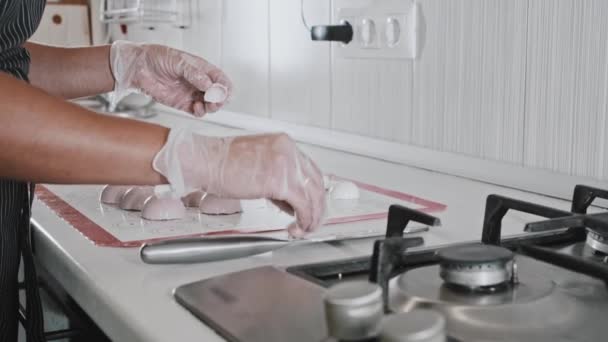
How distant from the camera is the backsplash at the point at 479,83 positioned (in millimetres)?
1001

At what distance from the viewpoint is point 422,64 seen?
4.19ft

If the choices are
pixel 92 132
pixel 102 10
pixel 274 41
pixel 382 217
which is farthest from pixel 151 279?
pixel 102 10

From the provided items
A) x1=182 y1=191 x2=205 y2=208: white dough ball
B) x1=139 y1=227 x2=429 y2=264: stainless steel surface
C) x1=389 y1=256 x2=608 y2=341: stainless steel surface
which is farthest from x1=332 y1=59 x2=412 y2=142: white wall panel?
x1=389 y1=256 x2=608 y2=341: stainless steel surface

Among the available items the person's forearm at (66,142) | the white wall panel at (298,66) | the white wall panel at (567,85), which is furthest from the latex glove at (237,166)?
the white wall panel at (298,66)

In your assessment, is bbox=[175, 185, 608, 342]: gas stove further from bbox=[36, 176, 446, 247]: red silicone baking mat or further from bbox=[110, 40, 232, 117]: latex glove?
bbox=[110, 40, 232, 117]: latex glove

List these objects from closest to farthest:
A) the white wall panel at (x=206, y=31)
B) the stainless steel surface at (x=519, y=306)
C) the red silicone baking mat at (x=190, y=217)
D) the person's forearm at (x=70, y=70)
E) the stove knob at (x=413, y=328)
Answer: the stove knob at (x=413, y=328)
the stainless steel surface at (x=519, y=306)
the red silicone baking mat at (x=190, y=217)
the person's forearm at (x=70, y=70)
the white wall panel at (x=206, y=31)

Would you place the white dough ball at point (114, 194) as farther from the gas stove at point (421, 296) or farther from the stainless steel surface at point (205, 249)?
the gas stove at point (421, 296)

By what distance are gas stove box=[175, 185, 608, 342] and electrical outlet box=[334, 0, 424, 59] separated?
61 centimetres

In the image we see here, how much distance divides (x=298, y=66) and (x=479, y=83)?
0.56 metres

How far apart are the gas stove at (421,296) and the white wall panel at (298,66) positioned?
0.87 metres

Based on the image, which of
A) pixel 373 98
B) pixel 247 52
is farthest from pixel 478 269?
pixel 247 52

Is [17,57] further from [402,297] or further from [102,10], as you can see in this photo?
[102,10]

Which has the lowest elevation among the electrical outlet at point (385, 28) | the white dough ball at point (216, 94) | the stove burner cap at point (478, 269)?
the stove burner cap at point (478, 269)

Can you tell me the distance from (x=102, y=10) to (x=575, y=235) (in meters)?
2.13
